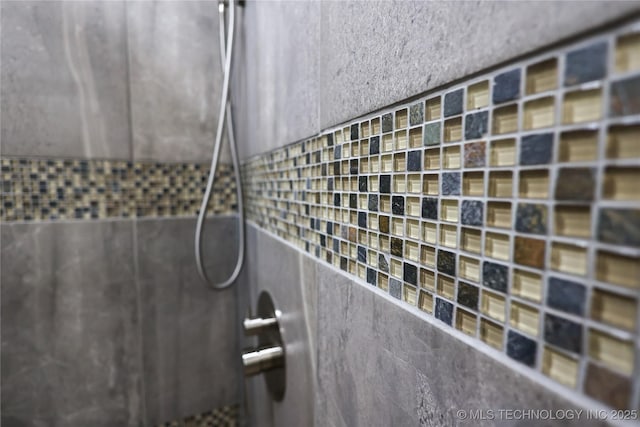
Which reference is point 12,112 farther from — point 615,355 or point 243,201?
point 615,355

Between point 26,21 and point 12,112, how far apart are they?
8.8 inches

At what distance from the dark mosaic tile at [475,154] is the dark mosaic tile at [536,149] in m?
0.02

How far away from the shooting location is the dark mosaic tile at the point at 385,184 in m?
0.30

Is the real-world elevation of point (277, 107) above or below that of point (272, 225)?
above

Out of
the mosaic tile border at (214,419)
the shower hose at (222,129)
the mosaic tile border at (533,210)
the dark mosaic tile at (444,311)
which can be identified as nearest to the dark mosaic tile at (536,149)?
the mosaic tile border at (533,210)

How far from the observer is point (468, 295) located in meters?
0.22

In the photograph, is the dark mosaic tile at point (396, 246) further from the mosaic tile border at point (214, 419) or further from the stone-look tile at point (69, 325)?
the mosaic tile border at point (214, 419)

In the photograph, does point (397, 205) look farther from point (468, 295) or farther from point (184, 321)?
point (184, 321)

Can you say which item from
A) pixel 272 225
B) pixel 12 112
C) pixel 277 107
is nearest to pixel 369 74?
pixel 277 107

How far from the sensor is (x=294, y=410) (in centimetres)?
57

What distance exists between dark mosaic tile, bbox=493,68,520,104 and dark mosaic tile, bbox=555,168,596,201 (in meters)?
0.05

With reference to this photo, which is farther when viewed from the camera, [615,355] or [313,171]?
[313,171]

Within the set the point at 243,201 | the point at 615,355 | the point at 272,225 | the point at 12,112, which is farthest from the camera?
the point at 243,201

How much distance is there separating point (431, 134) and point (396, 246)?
0.33 ft
